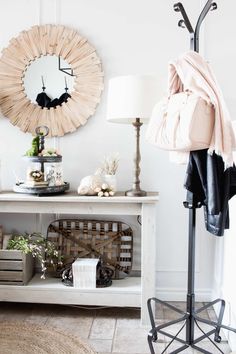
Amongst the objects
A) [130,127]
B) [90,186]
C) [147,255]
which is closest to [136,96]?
[130,127]

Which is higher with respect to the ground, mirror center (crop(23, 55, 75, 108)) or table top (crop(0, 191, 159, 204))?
mirror center (crop(23, 55, 75, 108))

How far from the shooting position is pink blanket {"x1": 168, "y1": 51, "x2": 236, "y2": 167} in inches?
69.4

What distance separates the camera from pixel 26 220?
2.94 m

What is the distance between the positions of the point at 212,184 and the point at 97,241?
4.15 feet

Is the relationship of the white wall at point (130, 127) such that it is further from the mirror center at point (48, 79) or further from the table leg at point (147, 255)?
the table leg at point (147, 255)

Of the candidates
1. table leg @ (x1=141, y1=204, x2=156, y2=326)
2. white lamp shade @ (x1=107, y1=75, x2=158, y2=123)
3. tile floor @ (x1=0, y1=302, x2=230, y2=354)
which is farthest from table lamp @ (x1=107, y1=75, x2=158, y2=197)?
tile floor @ (x1=0, y1=302, x2=230, y2=354)

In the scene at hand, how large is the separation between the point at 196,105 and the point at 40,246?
1.58 meters

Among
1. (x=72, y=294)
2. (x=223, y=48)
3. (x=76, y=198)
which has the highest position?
(x=223, y=48)

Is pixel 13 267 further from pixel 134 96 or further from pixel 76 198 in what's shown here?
pixel 134 96

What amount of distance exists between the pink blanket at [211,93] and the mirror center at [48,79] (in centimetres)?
115

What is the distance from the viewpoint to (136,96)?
226 cm

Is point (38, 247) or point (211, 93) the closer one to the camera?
point (211, 93)

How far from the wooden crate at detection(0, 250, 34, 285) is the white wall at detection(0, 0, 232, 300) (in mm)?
384

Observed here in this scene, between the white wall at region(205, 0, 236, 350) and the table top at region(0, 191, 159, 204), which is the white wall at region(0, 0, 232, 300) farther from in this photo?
the table top at region(0, 191, 159, 204)
